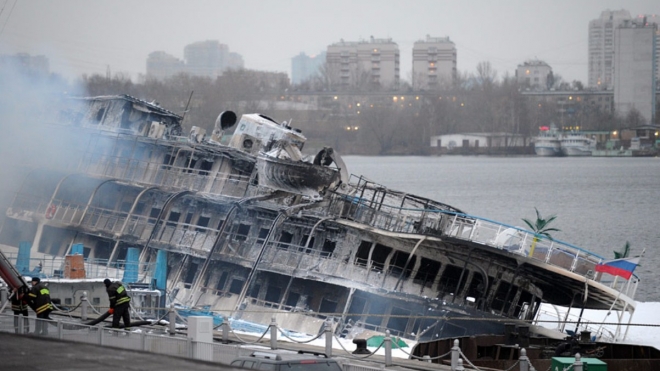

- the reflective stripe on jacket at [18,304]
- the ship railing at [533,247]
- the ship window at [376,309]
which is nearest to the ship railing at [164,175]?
the ship window at [376,309]

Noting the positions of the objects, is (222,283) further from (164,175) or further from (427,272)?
(427,272)

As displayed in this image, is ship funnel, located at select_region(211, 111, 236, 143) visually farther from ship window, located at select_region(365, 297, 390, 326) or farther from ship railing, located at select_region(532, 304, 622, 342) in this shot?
ship railing, located at select_region(532, 304, 622, 342)

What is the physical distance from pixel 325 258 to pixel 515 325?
844 cm

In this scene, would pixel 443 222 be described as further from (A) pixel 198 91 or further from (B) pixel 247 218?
(A) pixel 198 91

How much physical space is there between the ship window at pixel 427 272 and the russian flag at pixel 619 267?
5517mm

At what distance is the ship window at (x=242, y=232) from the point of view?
39.5 metres

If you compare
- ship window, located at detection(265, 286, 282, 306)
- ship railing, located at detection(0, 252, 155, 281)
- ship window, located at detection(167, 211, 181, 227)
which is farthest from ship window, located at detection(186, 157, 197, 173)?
ship window, located at detection(265, 286, 282, 306)

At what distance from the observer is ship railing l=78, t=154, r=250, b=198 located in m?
41.1

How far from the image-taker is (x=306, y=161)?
128ft

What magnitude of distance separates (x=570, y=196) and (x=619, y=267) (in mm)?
97273

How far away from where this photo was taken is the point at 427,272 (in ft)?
120

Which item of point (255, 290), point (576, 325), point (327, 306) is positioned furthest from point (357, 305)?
point (576, 325)

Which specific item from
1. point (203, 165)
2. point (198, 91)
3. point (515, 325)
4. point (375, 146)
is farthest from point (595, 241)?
point (375, 146)

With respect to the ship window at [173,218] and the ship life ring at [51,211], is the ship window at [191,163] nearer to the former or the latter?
the ship window at [173,218]
